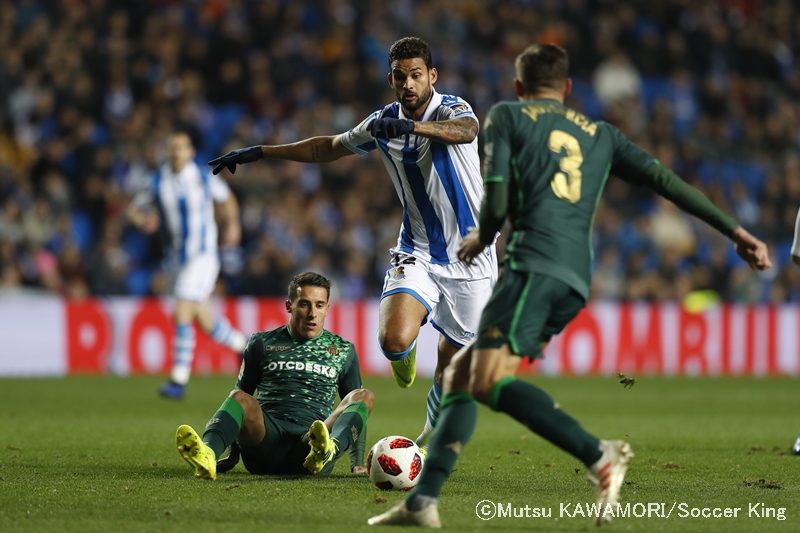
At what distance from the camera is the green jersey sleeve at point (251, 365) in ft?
23.2

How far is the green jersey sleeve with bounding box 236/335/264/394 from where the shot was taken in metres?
7.06

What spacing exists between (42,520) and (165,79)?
14092 millimetres

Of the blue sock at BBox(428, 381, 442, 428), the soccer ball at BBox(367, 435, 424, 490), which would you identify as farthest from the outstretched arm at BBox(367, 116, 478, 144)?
the soccer ball at BBox(367, 435, 424, 490)

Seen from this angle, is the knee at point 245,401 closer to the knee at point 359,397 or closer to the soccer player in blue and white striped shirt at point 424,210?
the knee at point 359,397

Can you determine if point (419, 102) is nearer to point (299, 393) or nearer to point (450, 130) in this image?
point (450, 130)

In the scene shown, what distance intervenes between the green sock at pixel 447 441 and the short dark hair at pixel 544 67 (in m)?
1.38

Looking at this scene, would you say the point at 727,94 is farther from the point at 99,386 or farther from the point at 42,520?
the point at 42,520

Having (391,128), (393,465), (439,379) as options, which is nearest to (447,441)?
(393,465)

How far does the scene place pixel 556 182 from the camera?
5.43 metres

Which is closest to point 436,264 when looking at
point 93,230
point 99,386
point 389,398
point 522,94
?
point 522,94

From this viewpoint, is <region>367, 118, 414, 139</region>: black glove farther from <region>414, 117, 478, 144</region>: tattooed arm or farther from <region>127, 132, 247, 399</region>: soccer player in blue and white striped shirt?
<region>127, 132, 247, 399</region>: soccer player in blue and white striped shirt

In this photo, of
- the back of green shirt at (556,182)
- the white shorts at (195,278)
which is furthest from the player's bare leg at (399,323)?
the white shorts at (195,278)

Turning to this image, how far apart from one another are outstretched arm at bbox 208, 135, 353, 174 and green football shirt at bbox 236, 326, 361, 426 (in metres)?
0.96

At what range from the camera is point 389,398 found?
1355 centimetres
